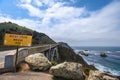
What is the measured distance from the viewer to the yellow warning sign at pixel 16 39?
1569 cm

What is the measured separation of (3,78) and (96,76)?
19.6 ft

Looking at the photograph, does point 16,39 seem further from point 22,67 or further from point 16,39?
point 22,67

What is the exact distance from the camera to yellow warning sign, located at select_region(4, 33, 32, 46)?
A: 1569 centimetres

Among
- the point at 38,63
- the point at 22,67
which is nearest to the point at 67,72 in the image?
the point at 38,63

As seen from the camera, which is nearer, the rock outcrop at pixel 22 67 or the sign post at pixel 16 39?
the sign post at pixel 16 39

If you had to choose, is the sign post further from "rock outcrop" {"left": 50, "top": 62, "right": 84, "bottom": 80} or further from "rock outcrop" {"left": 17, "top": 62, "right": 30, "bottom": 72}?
"rock outcrop" {"left": 50, "top": 62, "right": 84, "bottom": 80}

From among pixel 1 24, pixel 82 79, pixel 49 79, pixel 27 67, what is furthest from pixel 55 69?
pixel 1 24

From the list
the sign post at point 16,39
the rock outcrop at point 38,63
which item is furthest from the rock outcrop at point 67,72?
the sign post at point 16,39

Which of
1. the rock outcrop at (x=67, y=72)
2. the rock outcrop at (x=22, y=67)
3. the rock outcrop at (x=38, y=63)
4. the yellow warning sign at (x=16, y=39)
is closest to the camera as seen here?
the rock outcrop at (x=67, y=72)

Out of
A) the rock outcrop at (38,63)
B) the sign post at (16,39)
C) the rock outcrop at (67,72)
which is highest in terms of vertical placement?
the sign post at (16,39)

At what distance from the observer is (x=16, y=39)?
52.5 ft

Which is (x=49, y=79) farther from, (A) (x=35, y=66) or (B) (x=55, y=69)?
(A) (x=35, y=66)

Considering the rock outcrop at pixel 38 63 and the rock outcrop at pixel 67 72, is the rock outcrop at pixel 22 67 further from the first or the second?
the rock outcrop at pixel 67 72

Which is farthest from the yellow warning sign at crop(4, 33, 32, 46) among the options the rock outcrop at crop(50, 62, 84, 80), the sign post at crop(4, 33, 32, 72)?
the rock outcrop at crop(50, 62, 84, 80)
